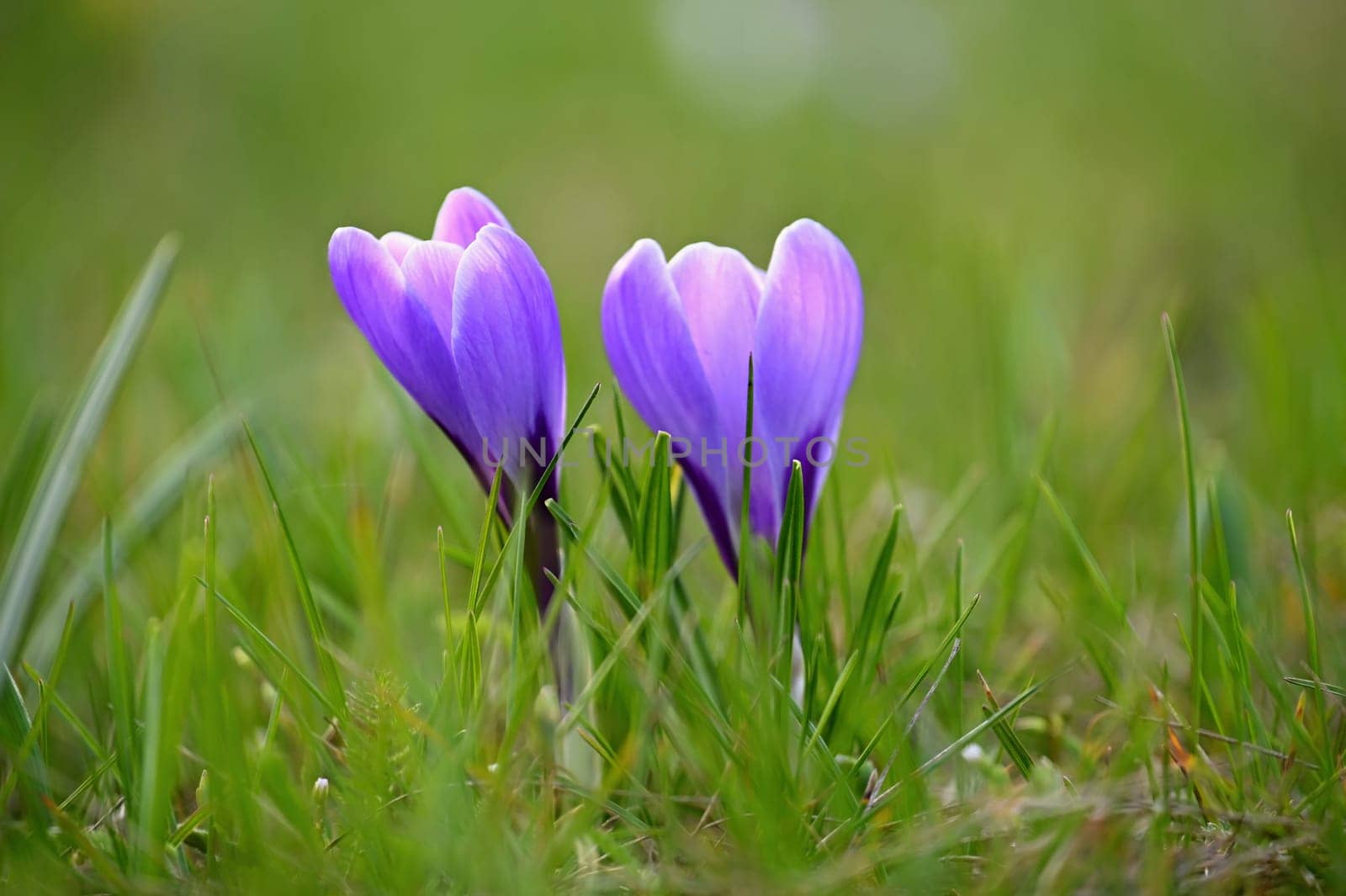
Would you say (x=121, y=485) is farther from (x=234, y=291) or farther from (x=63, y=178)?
(x=63, y=178)

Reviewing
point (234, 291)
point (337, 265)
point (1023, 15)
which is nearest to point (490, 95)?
point (234, 291)

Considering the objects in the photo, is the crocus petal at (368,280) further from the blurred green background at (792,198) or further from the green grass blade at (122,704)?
the blurred green background at (792,198)

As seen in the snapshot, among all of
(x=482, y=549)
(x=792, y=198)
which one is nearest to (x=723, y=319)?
(x=482, y=549)

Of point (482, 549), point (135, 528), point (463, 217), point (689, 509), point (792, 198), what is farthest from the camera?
point (792, 198)

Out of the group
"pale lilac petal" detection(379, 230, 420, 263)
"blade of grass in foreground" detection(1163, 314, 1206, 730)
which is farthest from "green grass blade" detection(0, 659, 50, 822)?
"blade of grass in foreground" detection(1163, 314, 1206, 730)

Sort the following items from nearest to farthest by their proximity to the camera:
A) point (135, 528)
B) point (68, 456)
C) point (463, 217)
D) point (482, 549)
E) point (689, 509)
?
point (482, 549) → point (463, 217) → point (68, 456) → point (135, 528) → point (689, 509)

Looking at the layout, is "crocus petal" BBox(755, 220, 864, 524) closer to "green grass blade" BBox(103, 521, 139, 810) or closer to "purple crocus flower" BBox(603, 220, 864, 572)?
"purple crocus flower" BBox(603, 220, 864, 572)

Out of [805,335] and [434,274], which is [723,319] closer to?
[805,335]
